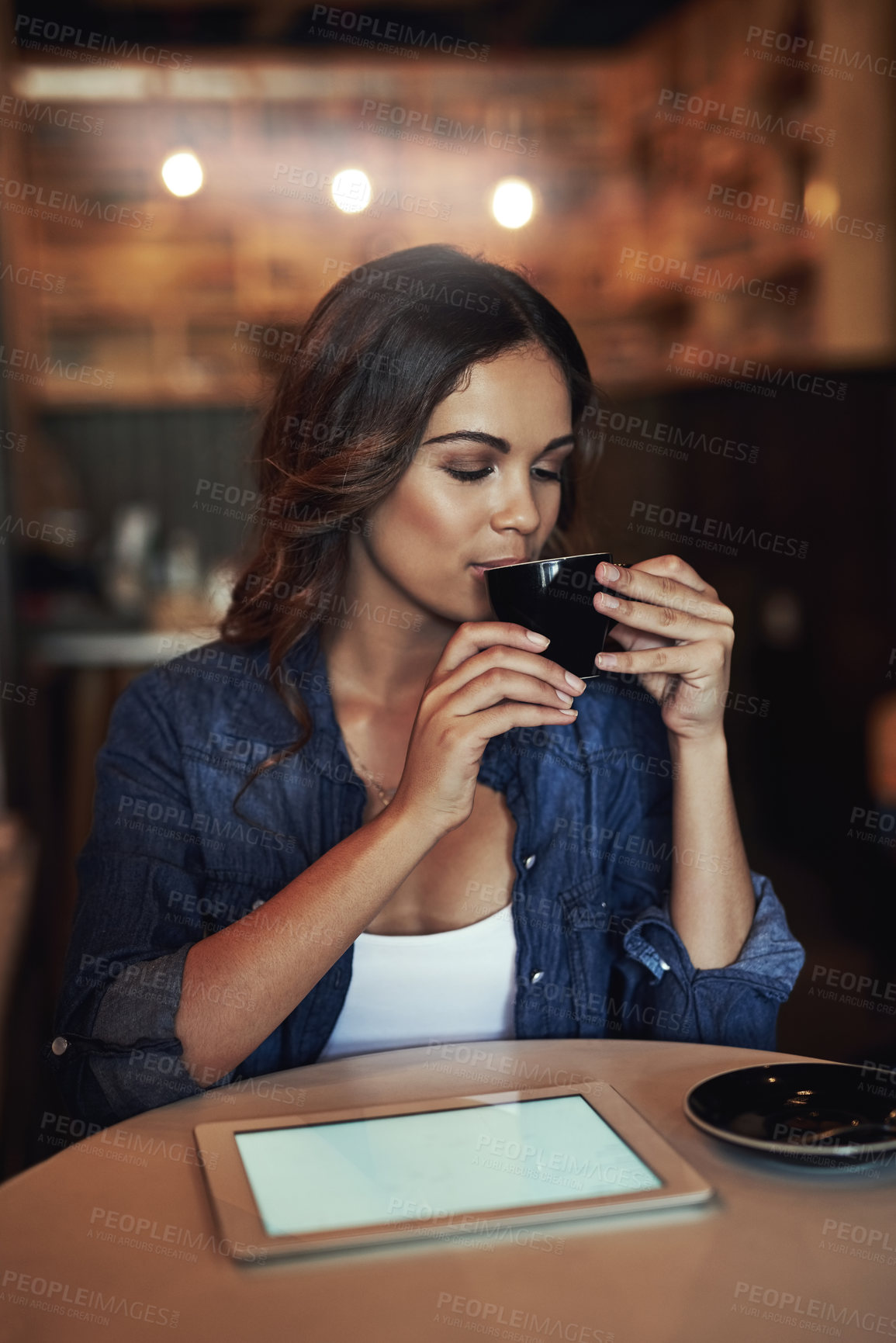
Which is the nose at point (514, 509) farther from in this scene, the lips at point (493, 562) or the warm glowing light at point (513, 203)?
the warm glowing light at point (513, 203)

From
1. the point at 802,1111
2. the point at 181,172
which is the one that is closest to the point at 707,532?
the point at 181,172

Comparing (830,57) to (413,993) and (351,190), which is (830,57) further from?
(413,993)

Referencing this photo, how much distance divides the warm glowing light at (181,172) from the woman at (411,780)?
4.11 ft

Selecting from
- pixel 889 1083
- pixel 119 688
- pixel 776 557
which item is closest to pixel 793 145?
pixel 776 557

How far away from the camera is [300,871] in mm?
1315

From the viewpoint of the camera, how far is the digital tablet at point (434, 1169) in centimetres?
74

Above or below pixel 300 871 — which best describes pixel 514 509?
above

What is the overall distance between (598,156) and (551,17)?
0.69 metres

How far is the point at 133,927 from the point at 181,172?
6.10ft

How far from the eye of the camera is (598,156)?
5742mm

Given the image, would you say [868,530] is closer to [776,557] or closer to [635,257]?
[776,557]

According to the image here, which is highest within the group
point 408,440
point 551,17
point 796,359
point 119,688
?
point 551,17

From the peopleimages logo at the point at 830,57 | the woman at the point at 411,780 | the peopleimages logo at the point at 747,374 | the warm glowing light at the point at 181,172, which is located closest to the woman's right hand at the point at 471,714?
the woman at the point at 411,780

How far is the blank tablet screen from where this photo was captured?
0.76 meters
